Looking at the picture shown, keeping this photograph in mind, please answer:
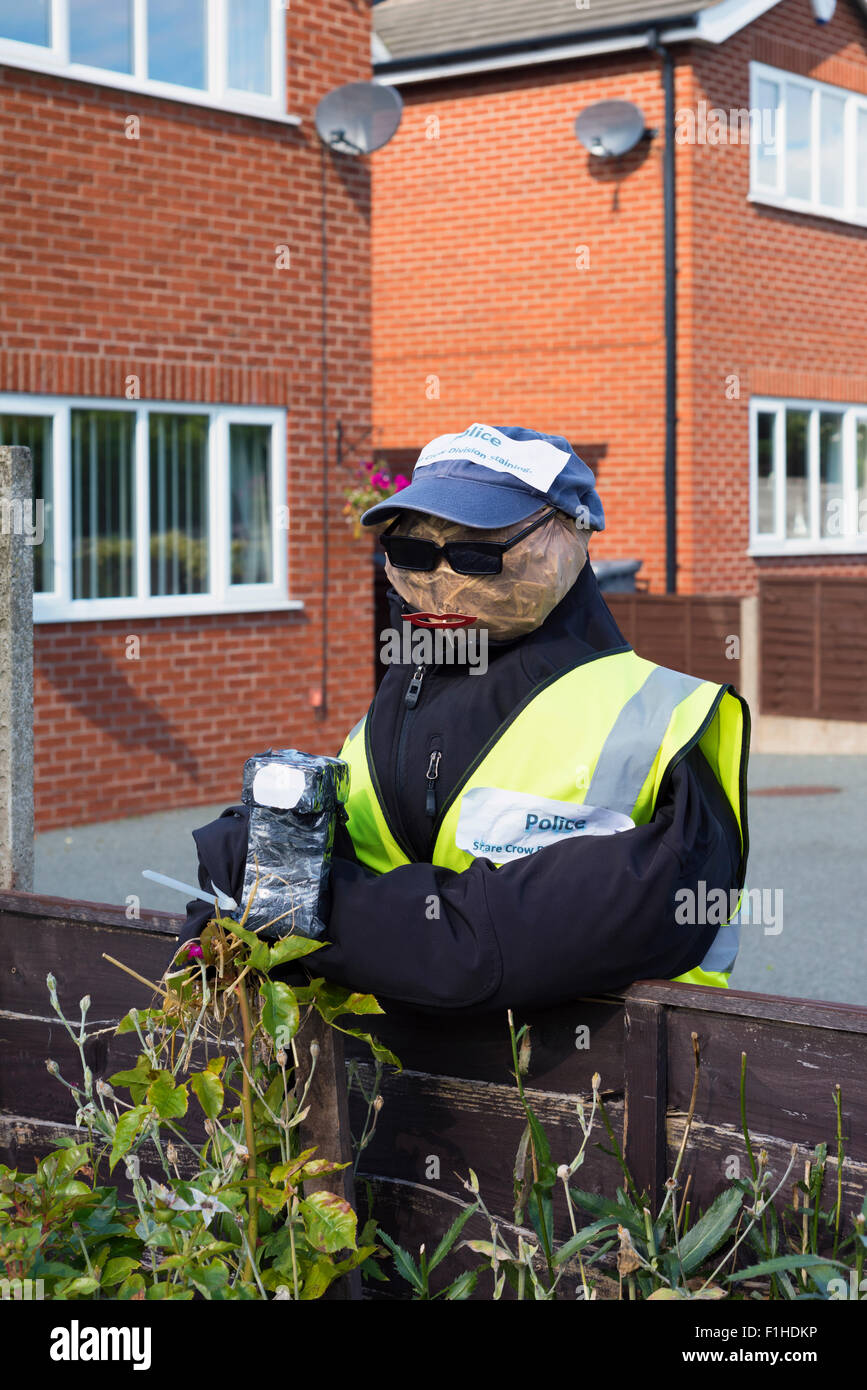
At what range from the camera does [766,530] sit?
16.0 meters

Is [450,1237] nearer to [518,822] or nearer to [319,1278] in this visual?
[319,1278]

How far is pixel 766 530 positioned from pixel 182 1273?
1429cm

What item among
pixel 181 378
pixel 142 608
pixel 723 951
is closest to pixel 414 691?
pixel 723 951

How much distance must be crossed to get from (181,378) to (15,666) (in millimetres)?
7695

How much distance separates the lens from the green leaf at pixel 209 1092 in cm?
236

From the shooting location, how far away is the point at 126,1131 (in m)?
2.36

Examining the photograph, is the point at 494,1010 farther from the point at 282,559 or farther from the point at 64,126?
the point at 282,559

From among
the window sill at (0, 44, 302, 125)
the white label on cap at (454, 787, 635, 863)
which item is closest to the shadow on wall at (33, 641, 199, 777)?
the window sill at (0, 44, 302, 125)

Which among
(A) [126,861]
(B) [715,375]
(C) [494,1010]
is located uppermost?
(B) [715,375]

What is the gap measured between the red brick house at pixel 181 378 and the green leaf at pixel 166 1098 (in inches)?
301

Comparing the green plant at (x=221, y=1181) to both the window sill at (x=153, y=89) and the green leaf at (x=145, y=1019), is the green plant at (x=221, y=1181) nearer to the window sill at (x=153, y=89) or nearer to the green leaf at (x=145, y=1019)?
the green leaf at (x=145, y=1019)

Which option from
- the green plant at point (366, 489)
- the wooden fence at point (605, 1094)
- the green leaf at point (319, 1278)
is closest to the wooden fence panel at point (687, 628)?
the green plant at point (366, 489)

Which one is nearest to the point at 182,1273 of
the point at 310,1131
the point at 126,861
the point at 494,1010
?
the point at 310,1131

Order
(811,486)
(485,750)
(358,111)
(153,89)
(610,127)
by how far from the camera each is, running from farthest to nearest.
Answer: (811,486)
(610,127)
(358,111)
(153,89)
(485,750)
